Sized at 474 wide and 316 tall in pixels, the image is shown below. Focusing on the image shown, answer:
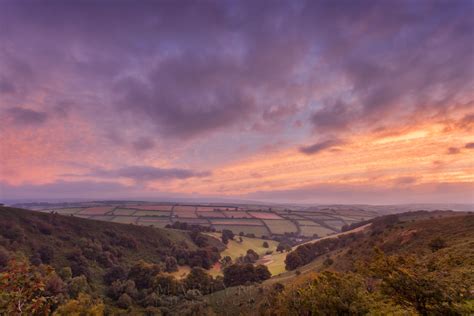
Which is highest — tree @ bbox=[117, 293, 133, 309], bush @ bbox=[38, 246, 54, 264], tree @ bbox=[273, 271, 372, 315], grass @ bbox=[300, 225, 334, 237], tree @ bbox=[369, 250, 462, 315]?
tree @ bbox=[369, 250, 462, 315]

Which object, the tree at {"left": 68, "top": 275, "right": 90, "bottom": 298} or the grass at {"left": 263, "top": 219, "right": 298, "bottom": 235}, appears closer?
the tree at {"left": 68, "top": 275, "right": 90, "bottom": 298}

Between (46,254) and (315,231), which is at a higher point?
(46,254)

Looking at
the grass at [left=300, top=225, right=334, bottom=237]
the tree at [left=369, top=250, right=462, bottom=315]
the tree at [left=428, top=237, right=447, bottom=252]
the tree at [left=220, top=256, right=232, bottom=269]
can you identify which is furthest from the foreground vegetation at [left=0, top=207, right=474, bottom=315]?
the grass at [left=300, top=225, right=334, bottom=237]

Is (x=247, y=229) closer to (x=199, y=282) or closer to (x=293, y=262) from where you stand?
(x=293, y=262)

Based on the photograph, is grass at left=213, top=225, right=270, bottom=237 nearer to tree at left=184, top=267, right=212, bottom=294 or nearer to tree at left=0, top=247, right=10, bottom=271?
tree at left=184, top=267, right=212, bottom=294

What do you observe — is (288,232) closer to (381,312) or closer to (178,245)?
(178,245)

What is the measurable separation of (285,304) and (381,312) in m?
19.5

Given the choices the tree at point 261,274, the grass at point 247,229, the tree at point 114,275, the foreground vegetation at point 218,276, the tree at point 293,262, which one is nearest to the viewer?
the foreground vegetation at point 218,276

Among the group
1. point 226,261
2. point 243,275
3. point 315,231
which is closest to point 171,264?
point 226,261

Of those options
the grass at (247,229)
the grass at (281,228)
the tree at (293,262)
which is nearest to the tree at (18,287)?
the tree at (293,262)

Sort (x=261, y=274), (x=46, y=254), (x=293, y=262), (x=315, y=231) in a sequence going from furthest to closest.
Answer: (x=315, y=231)
(x=293, y=262)
(x=261, y=274)
(x=46, y=254)

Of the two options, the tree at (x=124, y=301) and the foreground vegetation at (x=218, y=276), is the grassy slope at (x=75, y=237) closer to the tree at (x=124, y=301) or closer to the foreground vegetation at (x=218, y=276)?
the foreground vegetation at (x=218, y=276)

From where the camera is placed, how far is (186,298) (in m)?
69.4

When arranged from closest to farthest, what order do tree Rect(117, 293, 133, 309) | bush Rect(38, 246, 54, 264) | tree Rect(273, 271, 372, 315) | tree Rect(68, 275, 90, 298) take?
tree Rect(273, 271, 372, 315) → tree Rect(68, 275, 90, 298) → tree Rect(117, 293, 133, 309) → bush Rect(38, 246, 54, 264)
